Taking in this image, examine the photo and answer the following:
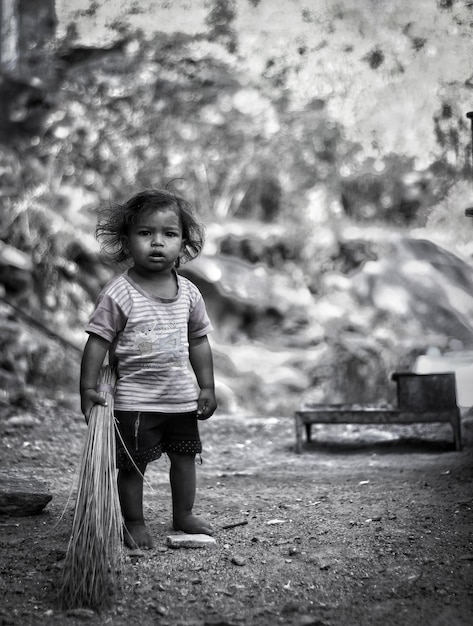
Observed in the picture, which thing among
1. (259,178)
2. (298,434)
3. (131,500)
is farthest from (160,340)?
(259,178)

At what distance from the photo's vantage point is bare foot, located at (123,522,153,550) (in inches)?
88.0

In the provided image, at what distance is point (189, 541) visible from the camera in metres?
2.27

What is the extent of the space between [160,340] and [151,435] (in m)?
0.32

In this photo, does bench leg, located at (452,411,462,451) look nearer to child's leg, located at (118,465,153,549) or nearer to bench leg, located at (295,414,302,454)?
bench leg, located at (295,414,302,454)

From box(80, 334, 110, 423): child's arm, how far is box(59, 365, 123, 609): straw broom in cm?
3

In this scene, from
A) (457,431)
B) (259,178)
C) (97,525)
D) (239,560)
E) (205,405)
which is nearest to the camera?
→ (97,525)

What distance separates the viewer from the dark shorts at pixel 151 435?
2.29 metres

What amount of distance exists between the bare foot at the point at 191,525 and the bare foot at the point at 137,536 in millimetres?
162

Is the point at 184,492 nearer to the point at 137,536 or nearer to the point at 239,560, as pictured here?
the point at 137,536

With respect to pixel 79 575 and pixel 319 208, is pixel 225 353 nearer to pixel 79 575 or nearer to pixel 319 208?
pixel 319 208

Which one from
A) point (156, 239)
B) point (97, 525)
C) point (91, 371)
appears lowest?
point (97, 525)

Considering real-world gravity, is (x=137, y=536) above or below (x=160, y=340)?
below

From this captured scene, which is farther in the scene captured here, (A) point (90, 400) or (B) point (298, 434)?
(B) point (298, 434)

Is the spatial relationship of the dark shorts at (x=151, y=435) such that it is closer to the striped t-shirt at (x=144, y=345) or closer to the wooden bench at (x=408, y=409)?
→ the striped t-shirt at (x=144, y=345)
